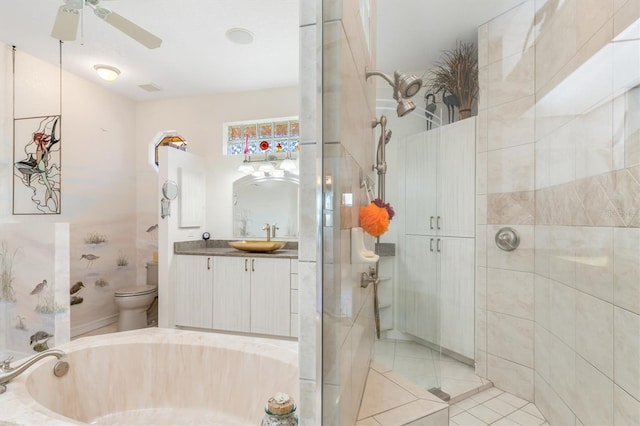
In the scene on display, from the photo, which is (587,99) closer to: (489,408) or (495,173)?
(495,173)

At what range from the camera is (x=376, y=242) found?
4.70ft

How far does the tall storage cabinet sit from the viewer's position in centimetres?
174

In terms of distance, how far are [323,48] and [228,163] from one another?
125 inches

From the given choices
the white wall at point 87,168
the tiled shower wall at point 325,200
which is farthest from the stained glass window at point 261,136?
the tiled shower wall at point 325,200

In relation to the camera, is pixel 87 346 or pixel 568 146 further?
pixel 87 346

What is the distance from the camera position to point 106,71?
122 inches

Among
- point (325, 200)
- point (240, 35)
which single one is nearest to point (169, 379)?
point (325, 200)

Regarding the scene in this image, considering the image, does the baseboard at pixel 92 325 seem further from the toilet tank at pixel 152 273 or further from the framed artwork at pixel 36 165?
the framed artwork at pixel 36 165

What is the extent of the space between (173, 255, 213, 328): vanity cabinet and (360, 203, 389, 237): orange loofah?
2.30m

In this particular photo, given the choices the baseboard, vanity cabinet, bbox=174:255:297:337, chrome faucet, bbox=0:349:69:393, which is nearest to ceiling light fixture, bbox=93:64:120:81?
vanity cabinet, bbox=174:255:297:337

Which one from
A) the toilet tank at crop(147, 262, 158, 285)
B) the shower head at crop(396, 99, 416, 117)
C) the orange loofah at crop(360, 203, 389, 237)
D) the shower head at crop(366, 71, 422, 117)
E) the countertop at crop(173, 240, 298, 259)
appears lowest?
the toilet tank at crop(147, 262, 158, 285)

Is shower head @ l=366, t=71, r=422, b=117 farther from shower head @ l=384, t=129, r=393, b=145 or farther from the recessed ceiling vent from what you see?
the recessed ceiling vent

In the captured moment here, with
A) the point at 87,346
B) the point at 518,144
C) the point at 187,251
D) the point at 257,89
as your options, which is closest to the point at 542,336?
the point at 518,144

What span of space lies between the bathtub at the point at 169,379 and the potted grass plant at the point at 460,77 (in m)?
1.83
